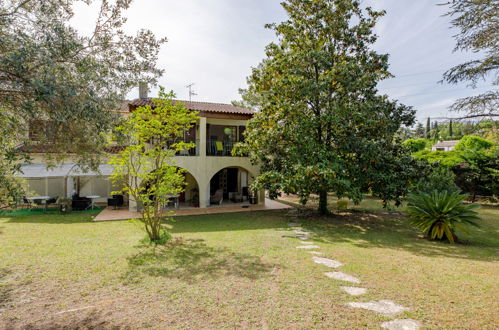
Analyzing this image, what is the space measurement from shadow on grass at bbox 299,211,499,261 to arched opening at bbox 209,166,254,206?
27.6ft

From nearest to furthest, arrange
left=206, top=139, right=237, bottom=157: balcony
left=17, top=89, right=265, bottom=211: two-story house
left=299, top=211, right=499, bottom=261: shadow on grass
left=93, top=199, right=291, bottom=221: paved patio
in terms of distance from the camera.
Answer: left=299, top=211, right=499, bottom=261: shadow on grass, left=93, top=199, right=291, bottom=221: paved patio, left=17, top=89, right=265, bottom=211: two-story house, left=206, top=139, right=237, bottom=157: balcony

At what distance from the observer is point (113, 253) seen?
Result: 9.77 m

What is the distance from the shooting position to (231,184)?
25.7 meters

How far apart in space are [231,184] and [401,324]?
70.0 feet

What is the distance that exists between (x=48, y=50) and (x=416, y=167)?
59.4ft

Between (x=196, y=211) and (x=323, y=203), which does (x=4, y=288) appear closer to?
(x=196, y=211)

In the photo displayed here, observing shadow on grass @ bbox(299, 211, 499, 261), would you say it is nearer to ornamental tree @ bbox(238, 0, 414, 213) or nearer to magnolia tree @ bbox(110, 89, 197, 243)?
ornamental tree @ bbox(238, 0, 414, 213)

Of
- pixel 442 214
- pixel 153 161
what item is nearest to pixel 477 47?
pixel 442 214

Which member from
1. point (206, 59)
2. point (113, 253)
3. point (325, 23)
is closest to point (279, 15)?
point (325, 23)

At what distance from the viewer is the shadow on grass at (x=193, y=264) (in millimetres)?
7703

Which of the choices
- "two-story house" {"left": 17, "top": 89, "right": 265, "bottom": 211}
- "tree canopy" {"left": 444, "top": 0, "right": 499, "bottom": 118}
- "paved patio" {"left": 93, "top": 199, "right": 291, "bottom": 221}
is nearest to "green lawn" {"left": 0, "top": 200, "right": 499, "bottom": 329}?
"paved patio" {"left": 93, "top": 199, "right": 291, "bottom": 221}

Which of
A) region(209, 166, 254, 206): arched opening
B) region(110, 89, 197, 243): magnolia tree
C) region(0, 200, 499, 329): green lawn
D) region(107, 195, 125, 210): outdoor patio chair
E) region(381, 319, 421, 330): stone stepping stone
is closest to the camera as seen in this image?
region(381, 319, 421, 330): stone stepping stone

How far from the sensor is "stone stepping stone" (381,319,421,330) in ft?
15.7

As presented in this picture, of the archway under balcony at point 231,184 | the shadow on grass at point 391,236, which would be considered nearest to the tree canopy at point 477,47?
the shadow on grass at point 391,236
